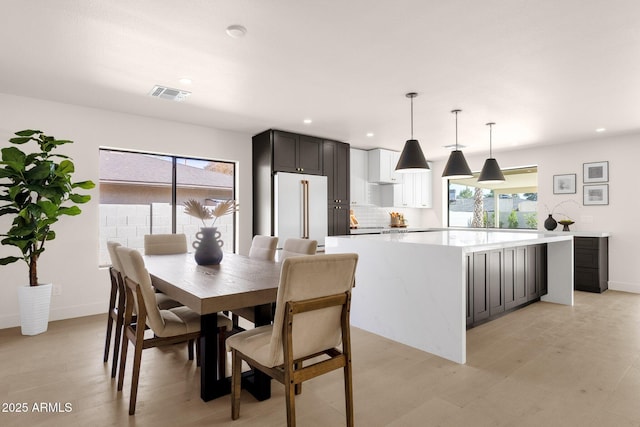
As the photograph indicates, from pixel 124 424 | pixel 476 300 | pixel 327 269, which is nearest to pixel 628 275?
pixel 476 300

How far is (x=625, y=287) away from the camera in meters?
5.53

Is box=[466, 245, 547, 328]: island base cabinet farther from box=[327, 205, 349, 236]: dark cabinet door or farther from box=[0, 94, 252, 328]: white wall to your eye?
box=[0, 94, 252, 328]: white wall

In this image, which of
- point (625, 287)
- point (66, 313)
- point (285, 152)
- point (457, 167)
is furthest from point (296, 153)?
point (625, 287)

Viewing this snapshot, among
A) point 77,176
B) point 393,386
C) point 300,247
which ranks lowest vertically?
point 393,386

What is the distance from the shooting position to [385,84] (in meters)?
3.41

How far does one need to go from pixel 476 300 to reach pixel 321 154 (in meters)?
3.20

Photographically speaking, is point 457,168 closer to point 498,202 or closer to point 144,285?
point 144,285

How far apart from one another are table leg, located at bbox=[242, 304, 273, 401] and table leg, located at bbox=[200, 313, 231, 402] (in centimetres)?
21

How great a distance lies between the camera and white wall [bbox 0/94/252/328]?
378 cm

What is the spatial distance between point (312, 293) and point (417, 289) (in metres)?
1.69

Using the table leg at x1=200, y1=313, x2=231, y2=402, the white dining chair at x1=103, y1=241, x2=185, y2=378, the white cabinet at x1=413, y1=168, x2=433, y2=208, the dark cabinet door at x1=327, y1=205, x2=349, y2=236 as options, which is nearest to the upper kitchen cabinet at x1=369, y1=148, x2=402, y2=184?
the white cabinet at x1=413, y1=168, x2=433, y2=208

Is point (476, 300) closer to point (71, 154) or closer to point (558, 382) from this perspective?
point (558, 382)

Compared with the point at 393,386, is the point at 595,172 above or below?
above

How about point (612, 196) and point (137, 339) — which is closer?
point (137, 339)
